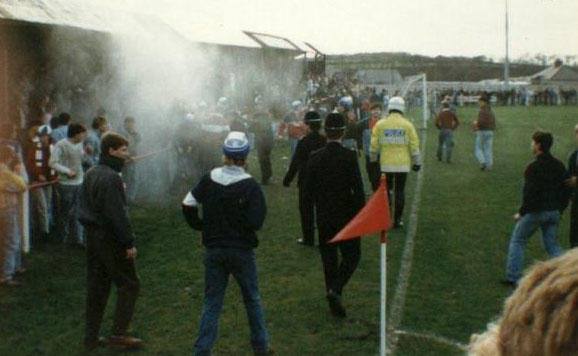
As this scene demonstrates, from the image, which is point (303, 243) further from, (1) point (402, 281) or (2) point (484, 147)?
(2) point (484, 147)

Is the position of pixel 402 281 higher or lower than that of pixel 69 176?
lower

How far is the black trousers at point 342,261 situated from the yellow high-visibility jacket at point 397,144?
3.83 m

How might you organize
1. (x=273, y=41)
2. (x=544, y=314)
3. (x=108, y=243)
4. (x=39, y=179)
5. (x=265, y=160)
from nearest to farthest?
(x=544, y=314), (x=108, y=243), (x=39, y=179), (x=265, y=160), (x=273, y=41)

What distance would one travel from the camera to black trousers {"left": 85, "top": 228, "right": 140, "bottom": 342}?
6.61 meters

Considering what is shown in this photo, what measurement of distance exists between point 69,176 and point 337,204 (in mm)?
4748

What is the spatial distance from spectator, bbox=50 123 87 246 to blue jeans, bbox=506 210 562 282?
19.1 ft

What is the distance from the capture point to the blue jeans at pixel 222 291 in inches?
233

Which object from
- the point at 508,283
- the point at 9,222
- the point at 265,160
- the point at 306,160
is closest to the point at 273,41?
the point at 265,160

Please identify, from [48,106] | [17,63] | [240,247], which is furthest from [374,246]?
[17,63]

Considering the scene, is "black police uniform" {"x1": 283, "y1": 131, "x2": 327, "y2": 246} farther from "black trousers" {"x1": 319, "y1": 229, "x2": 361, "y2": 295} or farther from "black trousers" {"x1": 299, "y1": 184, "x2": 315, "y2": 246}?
"black trousers" {"x1": 319, "y1": 229, "x2": 361, "y2": 295}

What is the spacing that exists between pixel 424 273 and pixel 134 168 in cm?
760

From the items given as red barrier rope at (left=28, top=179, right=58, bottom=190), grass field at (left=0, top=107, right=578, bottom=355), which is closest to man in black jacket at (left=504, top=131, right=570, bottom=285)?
grass field at (left=0, top=107, right=578, bottom=355)

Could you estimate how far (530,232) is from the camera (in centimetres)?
836

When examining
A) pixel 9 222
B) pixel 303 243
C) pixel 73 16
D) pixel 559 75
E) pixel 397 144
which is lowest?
pixel 303 243
